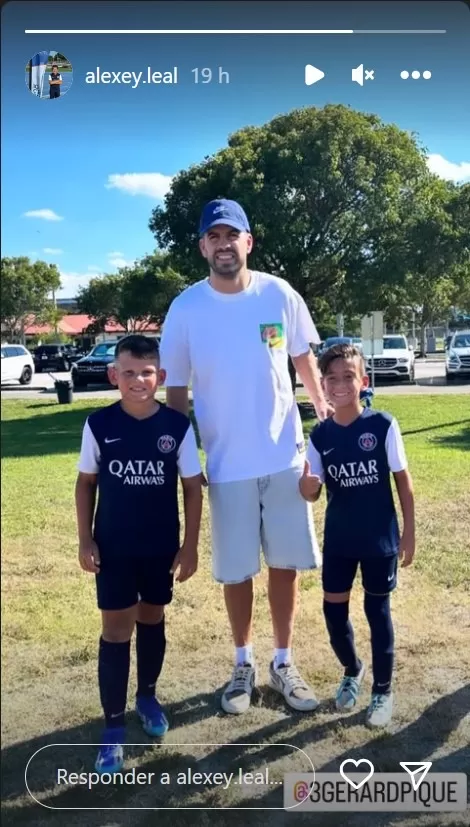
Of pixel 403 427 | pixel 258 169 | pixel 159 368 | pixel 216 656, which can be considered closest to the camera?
pixel 159 368

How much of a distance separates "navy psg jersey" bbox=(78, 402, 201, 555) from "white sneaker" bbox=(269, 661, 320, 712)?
811mm

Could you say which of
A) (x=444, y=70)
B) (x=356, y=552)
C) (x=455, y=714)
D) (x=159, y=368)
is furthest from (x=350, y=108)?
(x=455, y=714)

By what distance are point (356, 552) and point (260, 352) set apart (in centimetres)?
78

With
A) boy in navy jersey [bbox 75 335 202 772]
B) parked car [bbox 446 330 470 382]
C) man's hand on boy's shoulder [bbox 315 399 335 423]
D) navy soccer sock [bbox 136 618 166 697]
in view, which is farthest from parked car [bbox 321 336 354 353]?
navy soccer sock [bbox 136 618 166 697]

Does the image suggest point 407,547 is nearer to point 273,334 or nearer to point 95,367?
point 273,334

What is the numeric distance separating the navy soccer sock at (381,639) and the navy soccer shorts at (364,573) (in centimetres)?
4

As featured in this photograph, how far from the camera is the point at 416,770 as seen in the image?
2305 mm

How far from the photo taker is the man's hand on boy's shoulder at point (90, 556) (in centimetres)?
234

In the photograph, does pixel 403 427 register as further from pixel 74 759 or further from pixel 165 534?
pixel 74 759

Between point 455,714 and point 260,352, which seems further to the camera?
point 455,714

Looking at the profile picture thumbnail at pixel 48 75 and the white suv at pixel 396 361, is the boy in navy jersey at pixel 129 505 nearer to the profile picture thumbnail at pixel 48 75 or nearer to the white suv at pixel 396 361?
the profile picture thumbnail at pixel 48 75

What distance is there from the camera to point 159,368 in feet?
7.82

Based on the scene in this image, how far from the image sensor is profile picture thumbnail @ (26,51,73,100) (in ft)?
7.11

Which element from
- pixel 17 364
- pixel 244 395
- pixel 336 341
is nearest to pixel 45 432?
pixel 17 364
